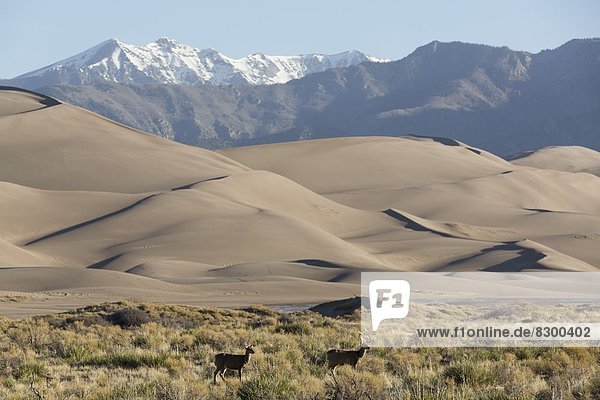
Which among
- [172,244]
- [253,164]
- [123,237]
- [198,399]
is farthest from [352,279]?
[253,164]

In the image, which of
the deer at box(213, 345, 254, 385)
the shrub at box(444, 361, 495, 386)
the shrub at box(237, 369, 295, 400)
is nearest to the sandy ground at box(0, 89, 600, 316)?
the deer at box(213, 345, 254, 385)

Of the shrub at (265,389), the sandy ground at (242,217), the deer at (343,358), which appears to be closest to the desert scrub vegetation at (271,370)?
the shrub at (265,389)

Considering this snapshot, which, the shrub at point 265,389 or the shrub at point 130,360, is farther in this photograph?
the shrub at point 130,360

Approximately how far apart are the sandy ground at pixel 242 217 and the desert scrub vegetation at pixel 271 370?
61.6ft

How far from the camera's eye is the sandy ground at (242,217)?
53.8 metres

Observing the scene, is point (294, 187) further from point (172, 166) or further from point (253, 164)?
point (253, 164)

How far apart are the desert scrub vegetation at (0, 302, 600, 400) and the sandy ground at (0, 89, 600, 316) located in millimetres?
18781

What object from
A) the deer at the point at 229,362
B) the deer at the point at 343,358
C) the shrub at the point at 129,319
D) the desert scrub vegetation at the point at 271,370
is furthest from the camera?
the shrub at the point at 129,319

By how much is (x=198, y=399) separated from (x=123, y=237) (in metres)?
65.4

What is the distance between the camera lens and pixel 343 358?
1400cm

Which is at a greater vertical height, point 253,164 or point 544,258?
point 253,164

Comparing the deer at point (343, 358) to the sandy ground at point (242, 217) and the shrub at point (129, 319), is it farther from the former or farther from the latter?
the sandy ground at point (242, 217)

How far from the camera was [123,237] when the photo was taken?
7575 cm

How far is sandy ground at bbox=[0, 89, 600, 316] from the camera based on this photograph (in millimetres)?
53750
